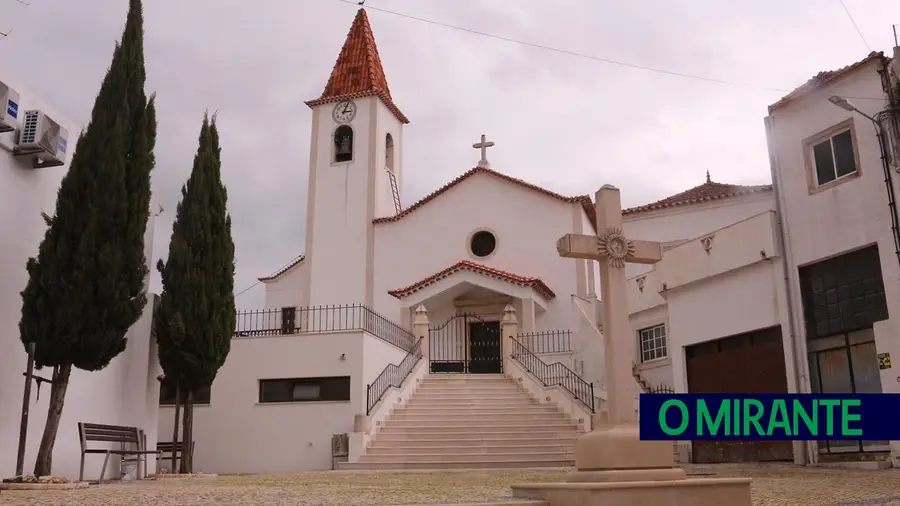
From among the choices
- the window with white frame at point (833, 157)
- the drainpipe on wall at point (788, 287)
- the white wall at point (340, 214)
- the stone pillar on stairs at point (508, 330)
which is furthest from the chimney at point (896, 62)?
the white wall at point (340, 214)

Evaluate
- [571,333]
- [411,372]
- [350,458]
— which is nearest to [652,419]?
[350,458]

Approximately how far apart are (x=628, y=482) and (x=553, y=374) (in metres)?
15.8

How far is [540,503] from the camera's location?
260 inches

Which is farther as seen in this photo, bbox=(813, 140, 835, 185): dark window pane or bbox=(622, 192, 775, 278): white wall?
bbox=(622, 192, 775, 278): white wall

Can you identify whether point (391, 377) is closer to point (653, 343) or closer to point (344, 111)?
point (653, 343)

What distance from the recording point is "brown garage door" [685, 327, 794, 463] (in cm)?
1547

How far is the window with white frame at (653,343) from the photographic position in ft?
72.4

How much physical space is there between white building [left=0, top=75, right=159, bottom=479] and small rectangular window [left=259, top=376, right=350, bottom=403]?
5692 millimetres

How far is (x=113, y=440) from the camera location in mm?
12625

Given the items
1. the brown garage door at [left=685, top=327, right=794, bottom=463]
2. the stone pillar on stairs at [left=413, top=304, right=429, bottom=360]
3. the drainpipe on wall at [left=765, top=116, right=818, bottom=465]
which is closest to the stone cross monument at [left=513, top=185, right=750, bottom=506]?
the drainpipe on wall at [left=765, top=116, right=818, bottom=465]

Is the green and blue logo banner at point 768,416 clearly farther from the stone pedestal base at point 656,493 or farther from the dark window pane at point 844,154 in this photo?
the dark window pane at point 844,154

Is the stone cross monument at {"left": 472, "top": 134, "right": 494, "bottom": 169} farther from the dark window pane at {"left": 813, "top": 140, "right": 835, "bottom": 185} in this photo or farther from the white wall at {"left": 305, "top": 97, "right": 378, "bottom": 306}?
the dark window pane at {"left": 813, "top": 140, "right": 835, "bottom": 185}

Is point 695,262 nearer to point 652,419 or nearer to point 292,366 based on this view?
point 292,366

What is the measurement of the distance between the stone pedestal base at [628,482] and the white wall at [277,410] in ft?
37.5
